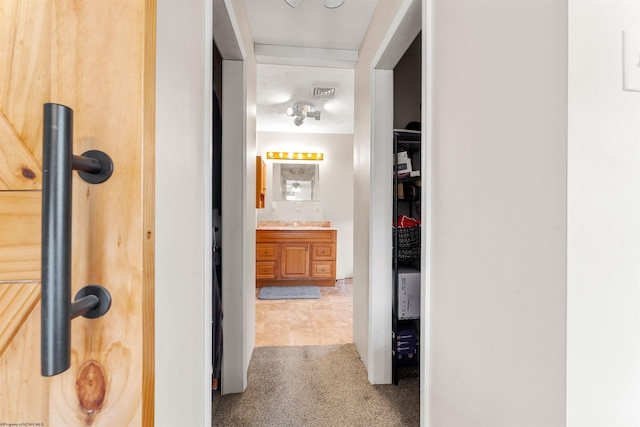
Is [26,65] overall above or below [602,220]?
above

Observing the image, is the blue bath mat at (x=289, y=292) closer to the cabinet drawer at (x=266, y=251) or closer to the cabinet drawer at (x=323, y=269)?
the cabinet drawer at (x=323, y=269)

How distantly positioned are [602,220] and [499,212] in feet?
0.62

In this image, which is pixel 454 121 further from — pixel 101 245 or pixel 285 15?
pixel 285 15

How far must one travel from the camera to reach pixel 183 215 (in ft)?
2.55

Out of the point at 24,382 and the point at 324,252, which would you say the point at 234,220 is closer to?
the point at 24,382

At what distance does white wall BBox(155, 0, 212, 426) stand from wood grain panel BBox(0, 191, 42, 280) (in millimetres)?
249

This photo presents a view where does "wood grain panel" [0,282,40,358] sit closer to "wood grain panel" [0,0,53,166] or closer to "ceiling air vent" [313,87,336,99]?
"wood grain panel" [0,0,53,166]

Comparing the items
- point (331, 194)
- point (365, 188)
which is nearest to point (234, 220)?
point (365, 188)

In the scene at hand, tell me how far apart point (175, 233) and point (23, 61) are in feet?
1.42

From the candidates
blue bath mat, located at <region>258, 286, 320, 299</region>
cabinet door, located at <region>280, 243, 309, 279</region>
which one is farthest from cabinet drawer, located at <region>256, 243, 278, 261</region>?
blue bath mat, located at <region>258, 286, 320, 299</region>

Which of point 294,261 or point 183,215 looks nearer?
point 183,215

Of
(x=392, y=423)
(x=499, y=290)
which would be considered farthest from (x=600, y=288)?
(x=392, y=423)

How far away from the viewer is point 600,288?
0.55 meters

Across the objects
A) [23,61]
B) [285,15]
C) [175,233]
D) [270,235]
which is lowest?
[270,235]
